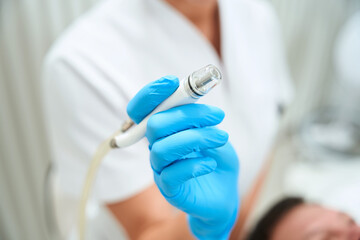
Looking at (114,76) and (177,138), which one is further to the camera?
(114,76)

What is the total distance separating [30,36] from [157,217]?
68 cm

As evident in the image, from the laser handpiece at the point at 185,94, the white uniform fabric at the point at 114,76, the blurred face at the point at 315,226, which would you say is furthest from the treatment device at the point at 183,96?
the blurred face at the point at 315,226

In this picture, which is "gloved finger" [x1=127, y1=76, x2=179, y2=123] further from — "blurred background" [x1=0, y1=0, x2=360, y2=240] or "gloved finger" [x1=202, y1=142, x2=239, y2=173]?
"blurred background" [x1=0, y1=0, x2=360, y2=240]

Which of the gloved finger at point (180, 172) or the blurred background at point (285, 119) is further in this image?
the blurred background at point (285, 119)

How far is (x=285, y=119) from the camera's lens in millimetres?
1575

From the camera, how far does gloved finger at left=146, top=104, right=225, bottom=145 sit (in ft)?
1.14

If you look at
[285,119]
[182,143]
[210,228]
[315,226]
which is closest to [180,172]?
[182,143]

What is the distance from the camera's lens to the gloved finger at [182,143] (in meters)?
0.36

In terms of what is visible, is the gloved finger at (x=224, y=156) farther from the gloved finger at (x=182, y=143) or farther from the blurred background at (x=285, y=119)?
the blurred background at (x=285, y=119)

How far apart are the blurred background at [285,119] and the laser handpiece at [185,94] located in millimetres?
534

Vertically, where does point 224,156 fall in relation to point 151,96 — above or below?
below

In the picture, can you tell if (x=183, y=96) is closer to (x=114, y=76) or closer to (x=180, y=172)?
(x=180, y=172)

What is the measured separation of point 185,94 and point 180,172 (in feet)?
0.31

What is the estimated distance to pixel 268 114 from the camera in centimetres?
92
